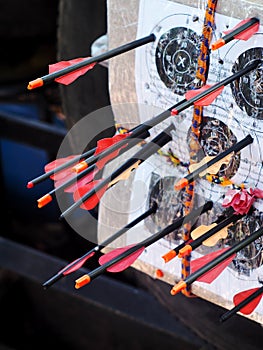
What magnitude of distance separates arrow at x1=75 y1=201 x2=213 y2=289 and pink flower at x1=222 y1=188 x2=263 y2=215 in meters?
0.04

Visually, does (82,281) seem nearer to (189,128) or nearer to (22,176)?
(189,128)

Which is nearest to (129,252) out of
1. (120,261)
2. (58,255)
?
(120,261)

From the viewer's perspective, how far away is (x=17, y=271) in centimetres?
139

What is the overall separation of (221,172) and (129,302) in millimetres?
642

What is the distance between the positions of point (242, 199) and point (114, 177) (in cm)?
12

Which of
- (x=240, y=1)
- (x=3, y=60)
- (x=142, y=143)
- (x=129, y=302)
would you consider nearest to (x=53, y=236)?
(x=3, y=60)

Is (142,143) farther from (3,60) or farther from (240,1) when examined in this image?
(3,60)

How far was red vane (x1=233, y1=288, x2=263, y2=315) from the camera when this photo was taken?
65cm

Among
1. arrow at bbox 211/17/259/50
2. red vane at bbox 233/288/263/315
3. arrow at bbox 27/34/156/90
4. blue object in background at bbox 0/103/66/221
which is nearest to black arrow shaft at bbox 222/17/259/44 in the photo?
arrow at bbox 211/17/259/50

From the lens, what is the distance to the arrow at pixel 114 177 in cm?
69

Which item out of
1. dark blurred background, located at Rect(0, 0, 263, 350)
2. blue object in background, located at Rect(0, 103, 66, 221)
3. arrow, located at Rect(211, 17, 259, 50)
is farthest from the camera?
blue object in background, located at Rect(0, 103, 66, 221)

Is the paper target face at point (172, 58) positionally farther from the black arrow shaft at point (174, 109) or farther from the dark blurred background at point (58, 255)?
the dark blurred background at point (58, 255)

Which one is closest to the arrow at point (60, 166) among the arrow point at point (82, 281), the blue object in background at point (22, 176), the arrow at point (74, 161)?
the arrow at point (74, 161)

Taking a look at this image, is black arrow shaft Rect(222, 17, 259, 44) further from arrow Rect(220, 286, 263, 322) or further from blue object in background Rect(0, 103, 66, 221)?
blue object in background Rect(0, 103, 66, 221)
